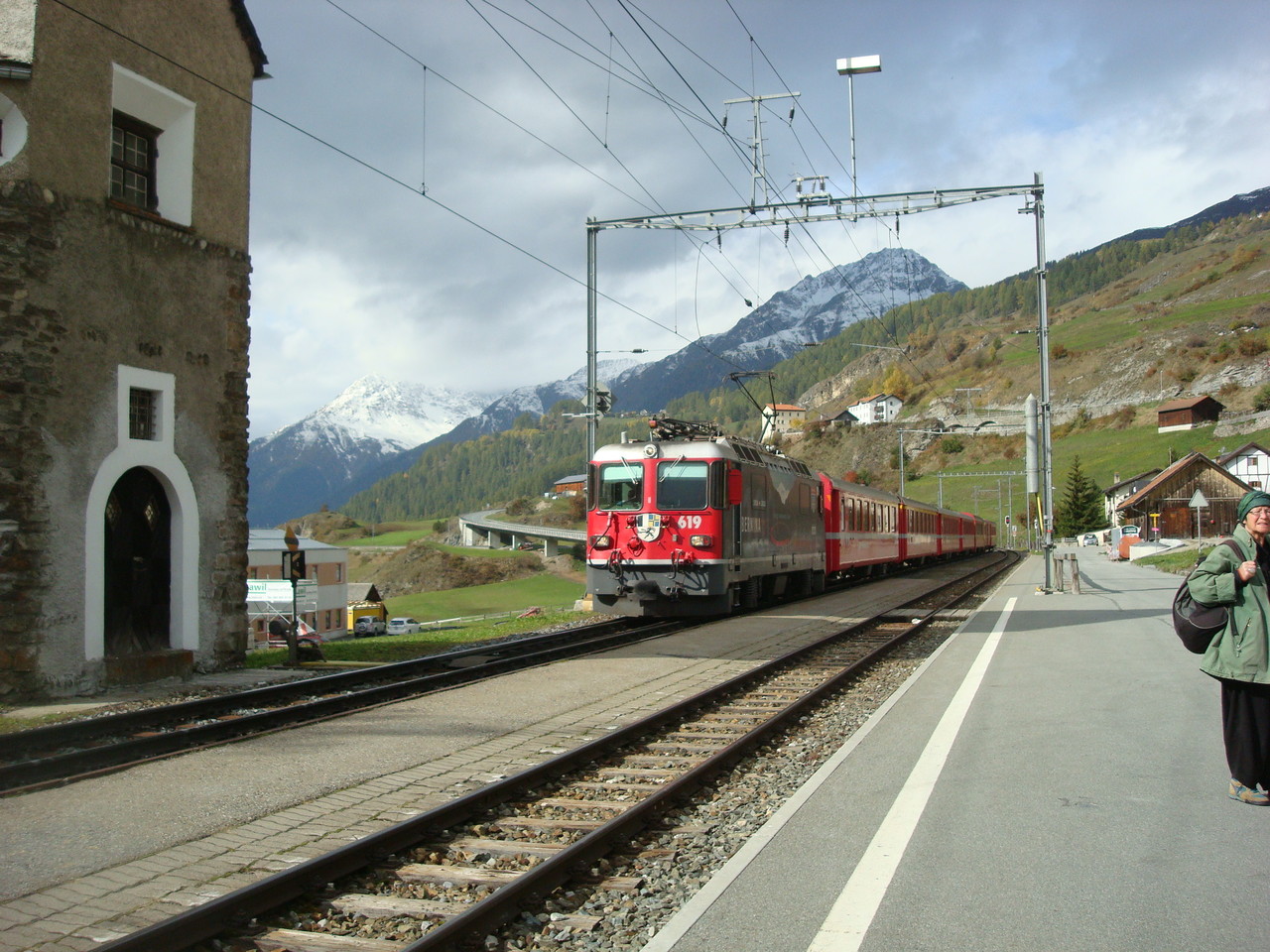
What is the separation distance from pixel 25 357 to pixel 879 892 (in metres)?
9.90

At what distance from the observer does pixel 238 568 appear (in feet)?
44.6

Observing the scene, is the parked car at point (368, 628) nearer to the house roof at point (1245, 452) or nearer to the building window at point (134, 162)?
A: the building window at point (134, 162)

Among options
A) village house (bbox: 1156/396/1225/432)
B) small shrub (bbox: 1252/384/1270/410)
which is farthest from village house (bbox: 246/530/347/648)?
small shrub (bbox: 1252/384/1270/410)

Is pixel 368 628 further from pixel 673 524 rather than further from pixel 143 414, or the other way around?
pixel 143 414

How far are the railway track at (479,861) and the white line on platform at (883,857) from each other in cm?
111

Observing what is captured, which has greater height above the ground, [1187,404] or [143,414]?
[1187,404]

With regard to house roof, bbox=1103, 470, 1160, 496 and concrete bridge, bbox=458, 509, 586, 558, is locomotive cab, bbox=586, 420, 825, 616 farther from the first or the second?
house roof, bbox=1103, 470, 1160, 496

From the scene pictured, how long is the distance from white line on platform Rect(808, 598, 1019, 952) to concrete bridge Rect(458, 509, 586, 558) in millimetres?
88852

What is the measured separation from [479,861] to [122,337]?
8895mm

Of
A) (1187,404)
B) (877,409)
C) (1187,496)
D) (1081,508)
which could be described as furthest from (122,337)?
(877,409)

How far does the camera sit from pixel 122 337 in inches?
464

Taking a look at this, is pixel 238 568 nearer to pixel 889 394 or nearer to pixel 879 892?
pixel 879 892

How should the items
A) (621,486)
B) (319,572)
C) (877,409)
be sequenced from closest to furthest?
(621,486), (319,572), (877,409)

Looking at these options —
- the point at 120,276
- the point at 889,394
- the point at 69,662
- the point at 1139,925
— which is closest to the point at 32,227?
the point at 120,276
